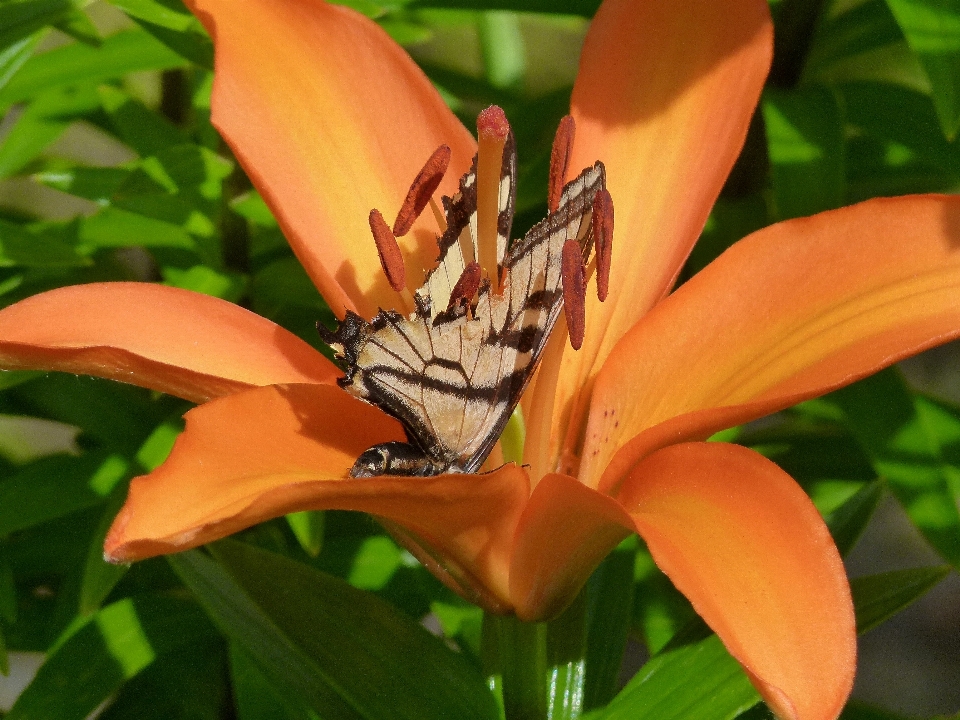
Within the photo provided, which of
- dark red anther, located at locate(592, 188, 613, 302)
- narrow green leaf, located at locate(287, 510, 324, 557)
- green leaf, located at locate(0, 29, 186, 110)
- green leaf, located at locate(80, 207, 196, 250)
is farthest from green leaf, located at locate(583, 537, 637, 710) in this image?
green leaf, located at locate(0, 29, 186, 110)

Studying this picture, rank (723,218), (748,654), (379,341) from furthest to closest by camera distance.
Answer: (723,218)
(379,341)
(748,654)

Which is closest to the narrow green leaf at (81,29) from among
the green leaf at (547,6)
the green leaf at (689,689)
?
the green leaf at (547,6)

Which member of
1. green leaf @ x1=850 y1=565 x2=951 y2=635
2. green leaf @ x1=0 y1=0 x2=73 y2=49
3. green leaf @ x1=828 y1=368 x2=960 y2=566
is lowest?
green leaf @ x1=850 y1=565 x2=951 y2=635

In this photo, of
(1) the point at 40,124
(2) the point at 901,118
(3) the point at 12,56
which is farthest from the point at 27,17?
(2) the point at 901,118

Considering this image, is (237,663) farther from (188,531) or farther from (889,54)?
(889,54)

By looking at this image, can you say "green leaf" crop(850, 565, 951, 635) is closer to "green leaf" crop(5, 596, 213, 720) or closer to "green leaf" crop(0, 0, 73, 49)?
"green leaf" crop(5, 596, 213, 720)

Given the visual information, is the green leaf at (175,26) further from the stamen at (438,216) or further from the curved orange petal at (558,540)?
the curved orange petal at (558,540)

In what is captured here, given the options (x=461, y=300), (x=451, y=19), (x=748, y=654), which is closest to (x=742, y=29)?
(x=461, y=300)
